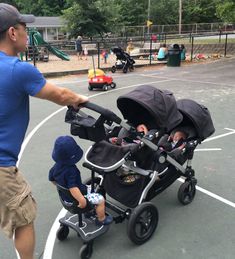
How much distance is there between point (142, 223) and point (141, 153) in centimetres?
78

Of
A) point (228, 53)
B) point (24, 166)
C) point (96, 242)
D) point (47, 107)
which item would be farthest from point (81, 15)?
point (96, 242)

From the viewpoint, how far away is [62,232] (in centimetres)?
414

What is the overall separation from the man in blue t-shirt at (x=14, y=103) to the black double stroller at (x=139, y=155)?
71 centimetres

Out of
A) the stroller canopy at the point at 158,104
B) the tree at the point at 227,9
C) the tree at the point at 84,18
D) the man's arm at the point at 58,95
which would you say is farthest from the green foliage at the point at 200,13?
the man's arm at the point at 58,95

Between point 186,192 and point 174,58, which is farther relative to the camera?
point 174,58

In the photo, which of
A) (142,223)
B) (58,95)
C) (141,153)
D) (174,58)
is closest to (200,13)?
(174,58)

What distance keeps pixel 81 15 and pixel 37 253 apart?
36282mm

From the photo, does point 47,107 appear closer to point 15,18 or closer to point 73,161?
A: point 73,161

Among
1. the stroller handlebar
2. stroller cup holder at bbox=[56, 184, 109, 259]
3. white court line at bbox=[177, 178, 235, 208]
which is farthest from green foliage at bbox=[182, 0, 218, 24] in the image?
the stroller handlebar

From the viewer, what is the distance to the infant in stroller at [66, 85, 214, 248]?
3891 mm

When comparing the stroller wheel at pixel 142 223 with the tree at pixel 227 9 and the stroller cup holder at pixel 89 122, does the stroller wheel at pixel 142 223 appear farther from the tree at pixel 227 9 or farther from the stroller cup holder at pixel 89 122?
the tree at pixel 227 9

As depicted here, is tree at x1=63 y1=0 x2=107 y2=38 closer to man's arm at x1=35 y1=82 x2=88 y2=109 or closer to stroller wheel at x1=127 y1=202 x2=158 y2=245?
stroller wheel at x1=127 y1=202 x2=158 y2=245

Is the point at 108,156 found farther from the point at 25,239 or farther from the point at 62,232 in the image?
the point at 25,239

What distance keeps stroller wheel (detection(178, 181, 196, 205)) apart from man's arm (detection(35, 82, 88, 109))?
223 centimetres
